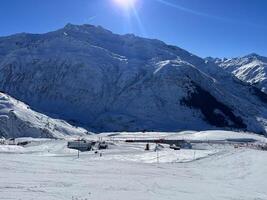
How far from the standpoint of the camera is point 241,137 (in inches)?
4237

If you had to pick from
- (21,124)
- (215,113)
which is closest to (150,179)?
(21,124)

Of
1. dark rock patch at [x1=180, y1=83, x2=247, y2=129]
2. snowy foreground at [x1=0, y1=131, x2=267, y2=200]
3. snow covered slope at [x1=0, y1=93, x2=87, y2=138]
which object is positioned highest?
dark rock patch at [x1=180, y1=83, x2=247, y2=129]

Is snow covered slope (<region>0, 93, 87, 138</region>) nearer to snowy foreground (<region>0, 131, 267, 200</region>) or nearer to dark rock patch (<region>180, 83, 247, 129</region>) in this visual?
snowy foreground (<region>0, 131, 267, 200</region>)

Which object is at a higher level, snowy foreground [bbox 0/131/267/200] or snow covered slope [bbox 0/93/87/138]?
snow covered slope [bbox 0/93/87/138]

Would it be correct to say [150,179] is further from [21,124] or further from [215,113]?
[215,113]

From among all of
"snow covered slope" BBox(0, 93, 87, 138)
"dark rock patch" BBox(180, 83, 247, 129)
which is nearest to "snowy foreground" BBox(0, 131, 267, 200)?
"snow covered slope" BBox(0, 93, 87, 138)

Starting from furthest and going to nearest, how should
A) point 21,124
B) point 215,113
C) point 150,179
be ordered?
point 215,113
point 21,124
point 150,179

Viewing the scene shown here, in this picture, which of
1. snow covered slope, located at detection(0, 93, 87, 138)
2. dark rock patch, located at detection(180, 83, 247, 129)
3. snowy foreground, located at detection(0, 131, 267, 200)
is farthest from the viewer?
dark rock patch, located at detection(180, 83, 247, 129)

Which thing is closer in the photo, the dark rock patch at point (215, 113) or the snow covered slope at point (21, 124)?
the snow covered slope at point (21, 124)

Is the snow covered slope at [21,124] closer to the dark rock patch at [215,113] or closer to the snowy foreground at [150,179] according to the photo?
the snowy foreground at [150,179]

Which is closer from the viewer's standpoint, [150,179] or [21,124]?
[150,179]

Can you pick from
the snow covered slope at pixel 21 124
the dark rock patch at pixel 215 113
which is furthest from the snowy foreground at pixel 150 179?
the dark rock patch at pixel 215 113

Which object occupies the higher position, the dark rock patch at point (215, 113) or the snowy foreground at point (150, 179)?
the dark rock patch at point (215, 113)

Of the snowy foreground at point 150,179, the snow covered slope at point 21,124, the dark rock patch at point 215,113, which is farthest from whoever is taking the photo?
the dark rock patch at point 215,113
